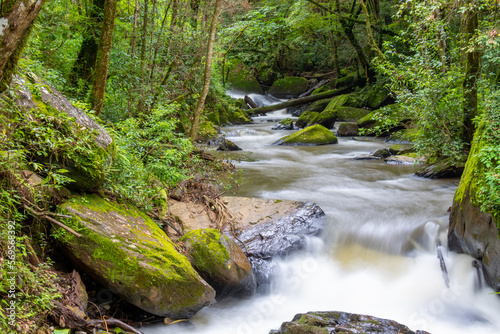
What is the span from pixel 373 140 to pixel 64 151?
1377 cm

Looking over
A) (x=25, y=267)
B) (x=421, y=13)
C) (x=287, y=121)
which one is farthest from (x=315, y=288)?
(x=287, y=121)

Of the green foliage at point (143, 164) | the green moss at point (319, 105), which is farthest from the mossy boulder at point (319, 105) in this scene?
the green foliage at point (143, 164)

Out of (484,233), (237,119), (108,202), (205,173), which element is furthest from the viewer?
(237,119)

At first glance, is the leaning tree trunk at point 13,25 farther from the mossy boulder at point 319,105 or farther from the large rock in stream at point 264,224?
the mossy boulder at point 319,105

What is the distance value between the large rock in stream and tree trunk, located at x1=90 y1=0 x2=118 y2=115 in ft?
7.53

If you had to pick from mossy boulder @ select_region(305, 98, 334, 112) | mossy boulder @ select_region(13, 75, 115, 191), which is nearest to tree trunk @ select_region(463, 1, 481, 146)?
mossy boulder @ select_region(13, 75, 115, 191)

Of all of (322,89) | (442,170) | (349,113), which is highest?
(322,89)

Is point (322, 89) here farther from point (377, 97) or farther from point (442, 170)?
point (442, 170)

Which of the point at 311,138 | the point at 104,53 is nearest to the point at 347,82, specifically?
the point at 311,138

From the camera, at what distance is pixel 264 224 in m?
6.34

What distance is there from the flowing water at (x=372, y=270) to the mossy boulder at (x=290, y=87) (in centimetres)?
1853

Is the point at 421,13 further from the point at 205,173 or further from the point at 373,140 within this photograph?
the point at 373,140

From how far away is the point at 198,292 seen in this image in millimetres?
4207

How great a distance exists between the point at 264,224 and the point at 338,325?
2.60m
